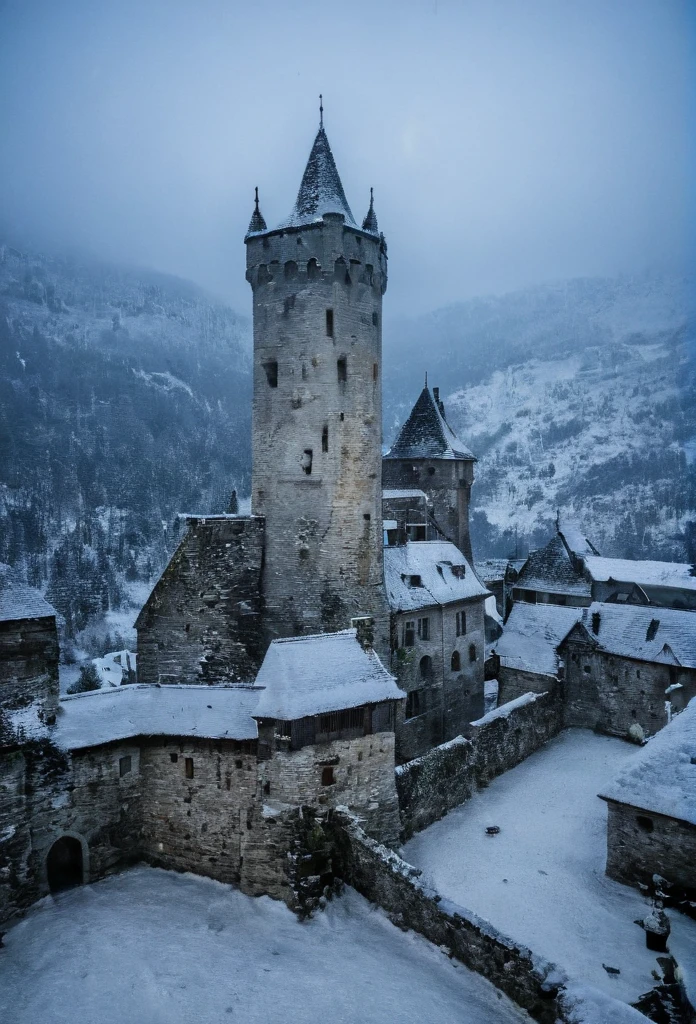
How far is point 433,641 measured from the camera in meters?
29.4

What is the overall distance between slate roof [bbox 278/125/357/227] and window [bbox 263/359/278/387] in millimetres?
5215

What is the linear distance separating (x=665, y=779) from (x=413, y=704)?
11461 mm

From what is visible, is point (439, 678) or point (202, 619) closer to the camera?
point (202, 619)

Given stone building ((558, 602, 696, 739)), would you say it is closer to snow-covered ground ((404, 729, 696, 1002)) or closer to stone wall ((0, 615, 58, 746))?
snow-covered ground ((404, 729, 696, 1002))

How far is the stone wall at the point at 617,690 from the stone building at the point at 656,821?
9.68 meters

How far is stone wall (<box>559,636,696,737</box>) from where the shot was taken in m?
28.7

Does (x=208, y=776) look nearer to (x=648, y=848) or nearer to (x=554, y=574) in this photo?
(x=648, y=848)

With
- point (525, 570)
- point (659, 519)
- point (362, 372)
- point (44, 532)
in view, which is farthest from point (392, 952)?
point (659, 519)

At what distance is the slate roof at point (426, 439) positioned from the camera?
4150 cm

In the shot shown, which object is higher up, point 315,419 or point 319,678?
point 315,419

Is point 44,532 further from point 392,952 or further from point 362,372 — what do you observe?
point 392,952

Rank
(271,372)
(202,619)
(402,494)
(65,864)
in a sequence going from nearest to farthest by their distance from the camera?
(65,864), (202,619), (271,372), (402,494)

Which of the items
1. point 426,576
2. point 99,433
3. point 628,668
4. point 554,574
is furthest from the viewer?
point 99,433

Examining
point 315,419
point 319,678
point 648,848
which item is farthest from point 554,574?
point 319,678
